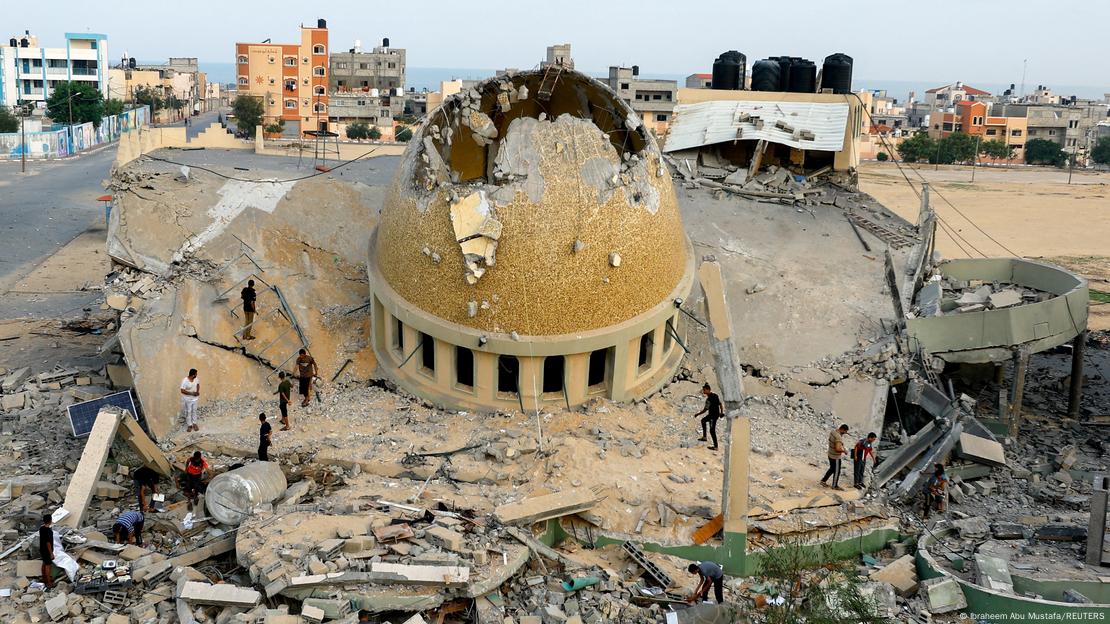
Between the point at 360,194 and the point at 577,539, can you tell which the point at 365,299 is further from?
the point at 577,539

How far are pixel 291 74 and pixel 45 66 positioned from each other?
34.1m

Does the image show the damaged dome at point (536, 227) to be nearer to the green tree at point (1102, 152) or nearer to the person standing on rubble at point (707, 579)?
the person standing on rubble at point (707, 579)

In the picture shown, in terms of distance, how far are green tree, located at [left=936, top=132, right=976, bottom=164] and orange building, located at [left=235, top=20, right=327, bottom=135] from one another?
182 feet

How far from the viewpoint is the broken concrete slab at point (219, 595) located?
1246 cm

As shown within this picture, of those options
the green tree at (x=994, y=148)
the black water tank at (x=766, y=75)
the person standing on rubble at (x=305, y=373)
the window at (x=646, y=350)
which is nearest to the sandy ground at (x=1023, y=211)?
the green tree at (x=994, y=148)

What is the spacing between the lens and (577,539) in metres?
15.0

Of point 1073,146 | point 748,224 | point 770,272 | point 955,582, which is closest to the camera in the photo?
point 955,582

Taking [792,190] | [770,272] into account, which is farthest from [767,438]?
[792,190]

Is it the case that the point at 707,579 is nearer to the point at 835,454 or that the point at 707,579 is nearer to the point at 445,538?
the point at 445,538

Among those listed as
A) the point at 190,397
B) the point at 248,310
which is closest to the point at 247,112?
the point at 248,310

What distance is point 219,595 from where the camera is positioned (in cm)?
1255

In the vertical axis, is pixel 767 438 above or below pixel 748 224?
below

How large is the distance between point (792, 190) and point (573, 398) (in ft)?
53.1

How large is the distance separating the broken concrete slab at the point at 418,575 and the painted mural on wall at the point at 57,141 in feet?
208
